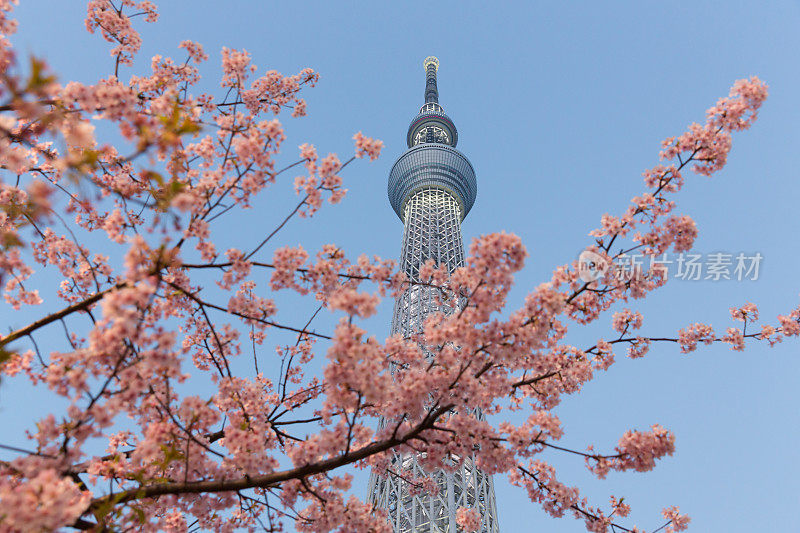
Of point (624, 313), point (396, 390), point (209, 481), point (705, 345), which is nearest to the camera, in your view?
point (209, 481)

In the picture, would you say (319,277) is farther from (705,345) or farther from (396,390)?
(705,345)

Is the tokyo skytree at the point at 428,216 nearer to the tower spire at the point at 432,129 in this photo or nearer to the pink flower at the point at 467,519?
the tower spire at the point at 432,129

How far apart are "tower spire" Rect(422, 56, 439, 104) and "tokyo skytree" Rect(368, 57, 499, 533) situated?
0.28 meters

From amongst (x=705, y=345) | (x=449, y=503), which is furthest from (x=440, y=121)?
(x=705, y=345)

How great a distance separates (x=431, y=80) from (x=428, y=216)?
2916 cm

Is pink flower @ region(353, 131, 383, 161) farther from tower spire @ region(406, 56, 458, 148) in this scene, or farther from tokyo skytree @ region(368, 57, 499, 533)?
tower spire @ region(406, 56, 458, 148)

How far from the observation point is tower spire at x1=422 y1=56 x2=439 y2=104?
68.1 meters

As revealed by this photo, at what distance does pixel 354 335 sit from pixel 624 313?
10.8 ft

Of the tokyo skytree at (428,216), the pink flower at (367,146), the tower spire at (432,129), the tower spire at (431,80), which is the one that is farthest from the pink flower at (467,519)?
the tower spire at (431,80)

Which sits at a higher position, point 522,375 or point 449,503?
point 449,503

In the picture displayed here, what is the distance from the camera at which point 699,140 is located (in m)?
4.46

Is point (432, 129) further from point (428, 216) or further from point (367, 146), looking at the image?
point (367, 146)

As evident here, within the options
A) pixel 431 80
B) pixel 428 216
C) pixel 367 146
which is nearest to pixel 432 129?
pixel 431 80

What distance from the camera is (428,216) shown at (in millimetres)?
52000
